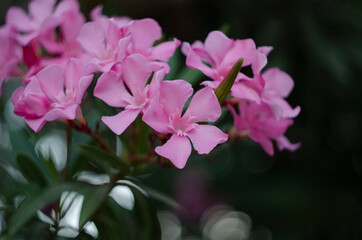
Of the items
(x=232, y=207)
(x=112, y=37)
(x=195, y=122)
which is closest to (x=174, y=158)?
(x=195, y=122)

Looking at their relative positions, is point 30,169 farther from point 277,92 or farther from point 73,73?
point 277,92

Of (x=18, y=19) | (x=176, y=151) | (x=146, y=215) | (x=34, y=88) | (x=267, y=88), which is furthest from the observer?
(x=18, y=19)

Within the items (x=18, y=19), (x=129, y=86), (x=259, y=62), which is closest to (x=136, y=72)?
(x=129, y=86)

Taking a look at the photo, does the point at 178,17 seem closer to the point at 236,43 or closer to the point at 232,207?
the point at 232,207

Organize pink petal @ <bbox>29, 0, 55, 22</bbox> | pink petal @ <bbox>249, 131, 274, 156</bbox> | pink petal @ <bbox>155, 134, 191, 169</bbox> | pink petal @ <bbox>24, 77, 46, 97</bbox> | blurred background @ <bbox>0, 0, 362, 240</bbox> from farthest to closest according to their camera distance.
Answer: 1. blurred background @ <bbox>0, 0, 362, 240</bbox>
2. pink petal @ <bbox>29, 0, 55, 22</bbox>
3. pink petal @ <bbox>249, 131, 274, 156</bbox>
4. pink petal @ <bbox>24, 77, 46, 97</bbox>
5. pink petal @ <bbox>155, 134, 191, 169</bbox>

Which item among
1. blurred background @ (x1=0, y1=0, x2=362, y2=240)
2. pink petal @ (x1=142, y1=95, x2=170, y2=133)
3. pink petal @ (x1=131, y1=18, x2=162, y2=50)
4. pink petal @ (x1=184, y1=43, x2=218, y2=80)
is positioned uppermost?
pink petal @ (x1=131, y1=18, x2=162, y2=50)

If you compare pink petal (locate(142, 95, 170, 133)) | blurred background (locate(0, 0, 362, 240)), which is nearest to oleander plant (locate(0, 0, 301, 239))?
pink petal (locate(142, 95, 170, 133))

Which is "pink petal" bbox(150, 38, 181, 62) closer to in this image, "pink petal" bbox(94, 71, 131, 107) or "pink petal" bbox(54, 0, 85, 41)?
"pink petal" bbox(94, 71, 131, 107)
